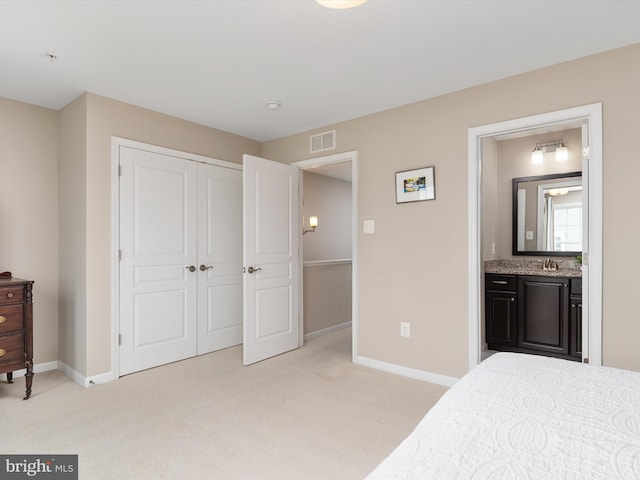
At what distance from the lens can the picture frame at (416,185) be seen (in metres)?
3.16

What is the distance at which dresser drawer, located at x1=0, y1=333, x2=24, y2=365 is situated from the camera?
271 cm

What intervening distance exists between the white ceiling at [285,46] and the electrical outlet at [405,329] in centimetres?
199

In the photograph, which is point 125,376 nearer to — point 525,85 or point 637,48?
point 525,85

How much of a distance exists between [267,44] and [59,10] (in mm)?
1124

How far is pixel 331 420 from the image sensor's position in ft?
7.95

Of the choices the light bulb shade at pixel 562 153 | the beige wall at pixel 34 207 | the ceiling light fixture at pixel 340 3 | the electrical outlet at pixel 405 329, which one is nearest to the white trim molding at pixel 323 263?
the electrical outlet at pixel 405 329

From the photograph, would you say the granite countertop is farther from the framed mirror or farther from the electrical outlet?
the electrical outlet

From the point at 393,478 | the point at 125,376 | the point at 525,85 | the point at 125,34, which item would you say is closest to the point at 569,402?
the point at 393,478

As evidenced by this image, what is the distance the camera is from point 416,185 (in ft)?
10.6

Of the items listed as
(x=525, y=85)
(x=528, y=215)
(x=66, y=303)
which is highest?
(x=525, y=85)

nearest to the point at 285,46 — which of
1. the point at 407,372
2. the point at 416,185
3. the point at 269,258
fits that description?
the point at 416,185

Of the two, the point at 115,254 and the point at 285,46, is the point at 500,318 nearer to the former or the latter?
the point at 285,46

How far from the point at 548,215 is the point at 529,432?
3829 millimetres

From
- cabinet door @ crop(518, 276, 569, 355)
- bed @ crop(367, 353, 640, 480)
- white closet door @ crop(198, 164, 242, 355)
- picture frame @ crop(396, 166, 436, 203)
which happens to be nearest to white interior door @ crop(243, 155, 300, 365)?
white closet door @ crop(198, 164, 242, 355)
